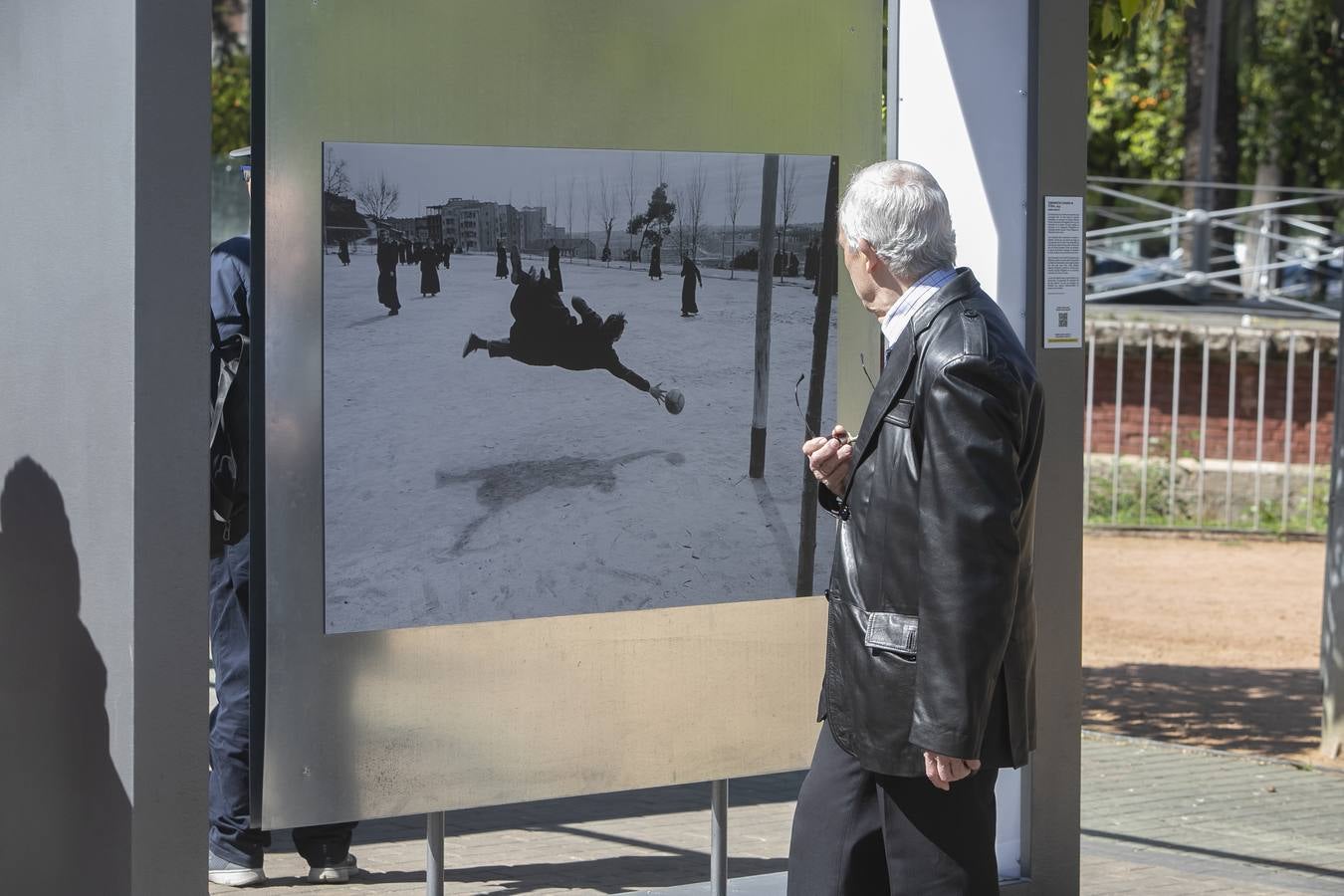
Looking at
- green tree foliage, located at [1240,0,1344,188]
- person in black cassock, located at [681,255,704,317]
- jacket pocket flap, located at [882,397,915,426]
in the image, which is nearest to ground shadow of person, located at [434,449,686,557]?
person in black cassock, located at [681,255,704,317]

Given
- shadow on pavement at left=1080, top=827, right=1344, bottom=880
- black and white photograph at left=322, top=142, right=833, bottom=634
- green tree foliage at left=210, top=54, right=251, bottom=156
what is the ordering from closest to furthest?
black and white photograph at left=322, top=142, right=833, bottom=634, shadow on pavement at left=1080, top=827, right=1344, bottom=880, green tree foliage at left=210, top=54, right=251, bottom=156

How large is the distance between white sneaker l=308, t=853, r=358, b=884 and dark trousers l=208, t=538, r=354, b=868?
0.02 metres

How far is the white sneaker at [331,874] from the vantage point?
511 cm

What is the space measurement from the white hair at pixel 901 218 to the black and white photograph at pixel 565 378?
0.87 metres

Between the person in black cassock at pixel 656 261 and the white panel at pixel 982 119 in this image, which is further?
the white panel at pixel 982 119

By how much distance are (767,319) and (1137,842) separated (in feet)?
8.79

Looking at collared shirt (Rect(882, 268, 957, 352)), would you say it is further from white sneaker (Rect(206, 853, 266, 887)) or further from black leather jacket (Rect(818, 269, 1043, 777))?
white sneaker (Rect(206, 853, 266, 887))

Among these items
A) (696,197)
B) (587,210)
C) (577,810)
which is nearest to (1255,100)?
(577,810)

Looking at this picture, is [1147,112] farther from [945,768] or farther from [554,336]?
[945,768]

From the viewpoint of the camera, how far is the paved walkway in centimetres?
533

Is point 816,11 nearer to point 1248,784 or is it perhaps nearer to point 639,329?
point 639,329

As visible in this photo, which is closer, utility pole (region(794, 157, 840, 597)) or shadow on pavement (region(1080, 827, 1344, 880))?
utility pole (region(794, 157, 840, 597))

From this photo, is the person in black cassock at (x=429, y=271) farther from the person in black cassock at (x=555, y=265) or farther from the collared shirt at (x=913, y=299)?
the collared shirt at (x=913, y=299)

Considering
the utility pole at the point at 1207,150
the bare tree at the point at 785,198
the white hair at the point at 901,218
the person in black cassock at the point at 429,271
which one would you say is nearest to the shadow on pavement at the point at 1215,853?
the bare tree at the point at 785,198
